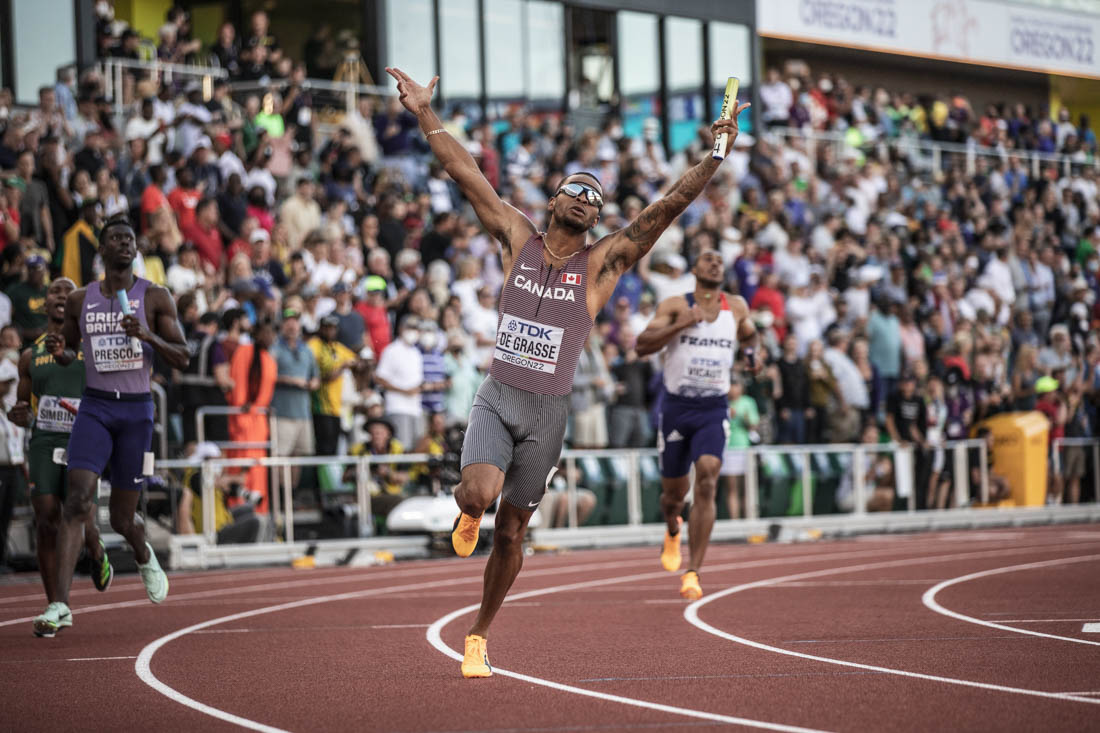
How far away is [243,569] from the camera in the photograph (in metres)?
17.7

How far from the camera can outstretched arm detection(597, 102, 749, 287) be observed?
28.1 ft

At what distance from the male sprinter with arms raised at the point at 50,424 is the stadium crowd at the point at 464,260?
4883 mm

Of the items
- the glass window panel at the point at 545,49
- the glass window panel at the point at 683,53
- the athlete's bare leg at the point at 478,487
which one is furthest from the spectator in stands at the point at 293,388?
the glass window panel at the point at 683,53

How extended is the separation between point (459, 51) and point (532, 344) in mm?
21241

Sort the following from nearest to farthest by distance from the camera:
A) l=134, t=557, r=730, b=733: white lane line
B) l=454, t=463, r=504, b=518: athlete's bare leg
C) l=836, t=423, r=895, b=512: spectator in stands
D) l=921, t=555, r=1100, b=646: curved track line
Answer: l=134, t=557, r=730, b=733: white lane line
l=454, t=463, r=504, b=518: athlete's bare leg
l=921, t=555, r=1100, b=646: curved track line
l=836, t=423, r=895, b=512: spectator in stands

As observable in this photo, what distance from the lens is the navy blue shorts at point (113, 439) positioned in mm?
11047

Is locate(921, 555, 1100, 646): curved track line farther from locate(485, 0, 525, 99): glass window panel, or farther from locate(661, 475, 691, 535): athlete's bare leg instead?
locate(485, 0, 525, 99): glass window panel

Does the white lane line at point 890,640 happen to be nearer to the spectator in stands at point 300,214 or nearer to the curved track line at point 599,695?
the curved track line at point 599,695

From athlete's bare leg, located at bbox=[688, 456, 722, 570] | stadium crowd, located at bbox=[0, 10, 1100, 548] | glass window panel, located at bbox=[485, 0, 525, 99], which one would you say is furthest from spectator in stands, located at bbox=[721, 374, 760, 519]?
glass window panel, located at bbox=[485, 0, 525, 99]

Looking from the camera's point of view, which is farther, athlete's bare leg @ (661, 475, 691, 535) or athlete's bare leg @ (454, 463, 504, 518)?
athlete's bare leg @ (661, 475, 691, 535)

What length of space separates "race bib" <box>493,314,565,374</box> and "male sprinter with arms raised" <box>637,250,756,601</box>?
4.77 meters

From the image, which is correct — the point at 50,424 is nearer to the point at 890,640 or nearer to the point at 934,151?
the point at 890,640

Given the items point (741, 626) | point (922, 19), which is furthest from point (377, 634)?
point (922, 19)

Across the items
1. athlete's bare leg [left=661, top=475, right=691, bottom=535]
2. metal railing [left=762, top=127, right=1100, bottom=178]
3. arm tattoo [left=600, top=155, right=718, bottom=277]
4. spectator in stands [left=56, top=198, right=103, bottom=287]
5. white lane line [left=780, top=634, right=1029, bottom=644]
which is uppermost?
metal railing [left=762, top=127, right=1100, bottom=178]
